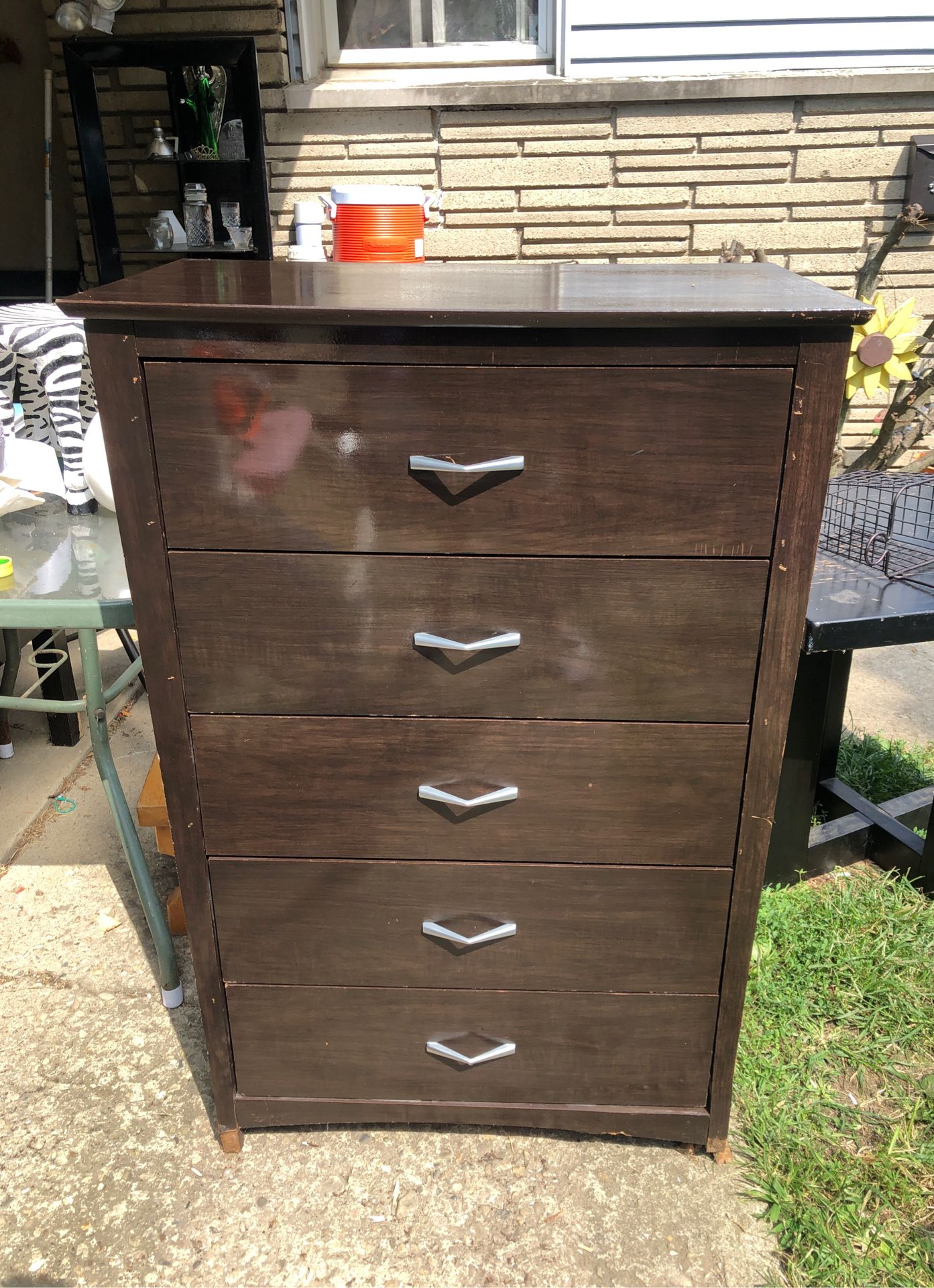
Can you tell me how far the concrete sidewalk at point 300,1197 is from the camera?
4.74ft

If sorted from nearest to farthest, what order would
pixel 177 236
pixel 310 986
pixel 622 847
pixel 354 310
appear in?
1. pixel 354 310
2. pixel 622 847
3. pixel 310 986
4. pixel 177 236

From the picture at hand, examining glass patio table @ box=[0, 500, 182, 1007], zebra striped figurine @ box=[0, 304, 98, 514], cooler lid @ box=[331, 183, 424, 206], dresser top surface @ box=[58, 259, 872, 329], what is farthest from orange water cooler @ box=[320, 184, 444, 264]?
glass patio table @ box=[0, 500, 182, 1007]

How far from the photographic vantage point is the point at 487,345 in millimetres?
1090

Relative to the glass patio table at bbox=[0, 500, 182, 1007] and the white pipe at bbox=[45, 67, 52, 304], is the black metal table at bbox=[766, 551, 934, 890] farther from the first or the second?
the white pipe at bbox=[45, 67, 52, 304]

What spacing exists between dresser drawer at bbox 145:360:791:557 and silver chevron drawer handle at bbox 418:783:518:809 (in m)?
0.38

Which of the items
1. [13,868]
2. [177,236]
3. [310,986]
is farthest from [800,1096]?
[177,236]

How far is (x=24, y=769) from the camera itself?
2855 mm

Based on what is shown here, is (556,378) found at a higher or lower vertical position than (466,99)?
lower

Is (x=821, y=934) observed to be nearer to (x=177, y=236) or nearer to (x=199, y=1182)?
(x=199, y=1182)

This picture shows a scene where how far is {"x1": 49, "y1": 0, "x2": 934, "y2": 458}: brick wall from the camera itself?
432cm

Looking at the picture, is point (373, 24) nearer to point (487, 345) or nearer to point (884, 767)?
point (884, 767)

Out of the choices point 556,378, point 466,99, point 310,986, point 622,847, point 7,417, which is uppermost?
point 466,99

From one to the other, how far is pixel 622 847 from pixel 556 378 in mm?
718

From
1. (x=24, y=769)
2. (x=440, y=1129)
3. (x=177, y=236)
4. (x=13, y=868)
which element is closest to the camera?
(x=440, y=1129)
